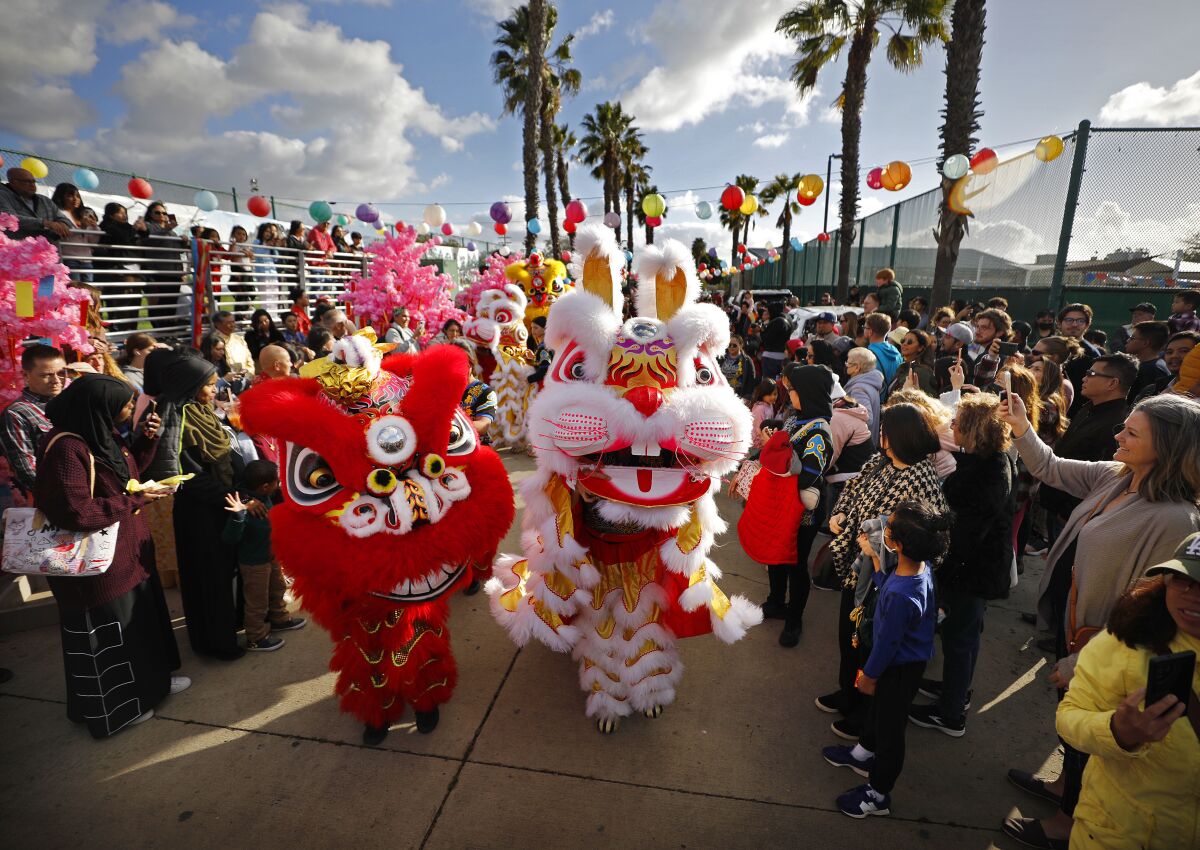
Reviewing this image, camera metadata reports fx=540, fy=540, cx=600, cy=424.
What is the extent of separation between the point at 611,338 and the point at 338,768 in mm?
2269

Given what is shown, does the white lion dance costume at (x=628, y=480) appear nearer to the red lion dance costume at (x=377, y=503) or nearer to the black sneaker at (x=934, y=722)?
the red lion dance costume at (x=377, y=503)

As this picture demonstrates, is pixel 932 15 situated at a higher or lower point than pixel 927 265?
higher

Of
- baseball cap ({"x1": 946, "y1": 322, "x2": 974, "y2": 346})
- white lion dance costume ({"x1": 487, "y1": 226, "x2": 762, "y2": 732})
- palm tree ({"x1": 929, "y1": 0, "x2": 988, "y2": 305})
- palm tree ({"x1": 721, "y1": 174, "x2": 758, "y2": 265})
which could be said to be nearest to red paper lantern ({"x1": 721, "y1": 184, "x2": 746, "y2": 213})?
palm tree ({"x1": 929, "y1": 0, "x2": 988, "y2": 305})

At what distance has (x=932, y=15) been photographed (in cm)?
1112

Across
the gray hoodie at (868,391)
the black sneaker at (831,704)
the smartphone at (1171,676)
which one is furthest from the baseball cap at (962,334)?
the smartphone at (1171,676)

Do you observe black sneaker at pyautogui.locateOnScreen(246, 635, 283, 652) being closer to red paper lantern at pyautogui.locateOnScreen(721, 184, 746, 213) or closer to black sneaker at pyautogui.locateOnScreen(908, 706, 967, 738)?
black sneaker at pyautogui.locateOnScreen(908, 706, 967, 738)

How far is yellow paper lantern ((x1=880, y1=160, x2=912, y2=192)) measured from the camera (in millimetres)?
7431

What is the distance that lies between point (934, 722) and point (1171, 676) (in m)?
1.62

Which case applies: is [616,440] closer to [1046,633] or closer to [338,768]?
[338,768]

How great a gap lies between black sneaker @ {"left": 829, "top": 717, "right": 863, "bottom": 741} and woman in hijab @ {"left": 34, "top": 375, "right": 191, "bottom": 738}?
11.1ft

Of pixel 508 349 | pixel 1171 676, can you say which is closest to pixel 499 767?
pixel 1171 676

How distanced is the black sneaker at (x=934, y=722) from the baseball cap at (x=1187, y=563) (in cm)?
162

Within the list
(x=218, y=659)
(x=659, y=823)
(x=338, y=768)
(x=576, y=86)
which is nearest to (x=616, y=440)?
(x=659, y=823)

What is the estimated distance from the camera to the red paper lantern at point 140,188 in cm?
828
